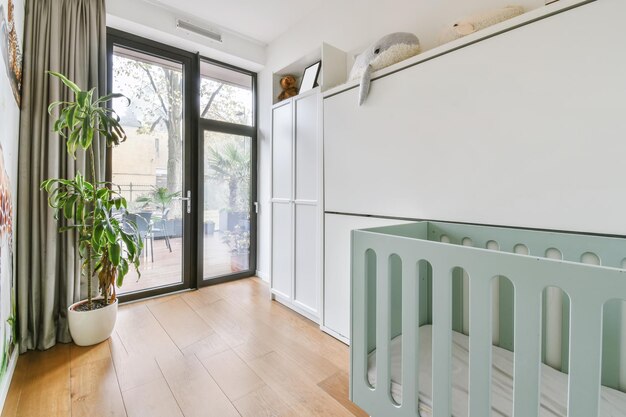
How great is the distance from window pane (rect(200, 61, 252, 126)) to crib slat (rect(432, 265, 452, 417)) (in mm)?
2913

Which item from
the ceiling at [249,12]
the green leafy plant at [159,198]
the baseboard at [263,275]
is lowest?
the baseboard at [263,275]

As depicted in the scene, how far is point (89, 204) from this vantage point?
203 cm

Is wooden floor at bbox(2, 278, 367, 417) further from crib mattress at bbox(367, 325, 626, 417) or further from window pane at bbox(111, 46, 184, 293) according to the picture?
window pane at bbox(111, 46, 184, 293)

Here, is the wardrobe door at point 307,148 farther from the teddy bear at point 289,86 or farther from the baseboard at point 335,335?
the baseboard at point 335,335

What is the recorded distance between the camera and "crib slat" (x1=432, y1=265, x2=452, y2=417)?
0.81 m

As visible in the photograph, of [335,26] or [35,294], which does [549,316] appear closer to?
[335,26]

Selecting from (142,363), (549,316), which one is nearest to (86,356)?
(142,363)

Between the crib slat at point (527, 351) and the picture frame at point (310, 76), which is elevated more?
the picture frame at point (310, 76)

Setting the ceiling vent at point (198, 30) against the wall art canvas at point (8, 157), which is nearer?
the wall art canvas at point (8, 157)

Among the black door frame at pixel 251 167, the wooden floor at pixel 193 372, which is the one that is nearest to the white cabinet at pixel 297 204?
the wooden floor at pixel 193 372

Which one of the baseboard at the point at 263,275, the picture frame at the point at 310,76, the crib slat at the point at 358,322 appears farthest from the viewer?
the baseboard at the point at 263,275

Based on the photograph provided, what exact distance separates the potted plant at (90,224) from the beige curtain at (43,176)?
82mm

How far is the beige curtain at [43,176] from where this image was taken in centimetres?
180

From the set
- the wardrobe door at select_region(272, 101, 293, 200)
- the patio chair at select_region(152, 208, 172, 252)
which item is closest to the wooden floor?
the patio chair at select_region(152, 208, 172, 252)
